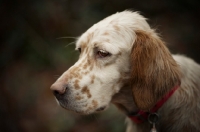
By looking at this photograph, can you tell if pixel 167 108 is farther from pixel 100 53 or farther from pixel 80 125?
pixel 80 125

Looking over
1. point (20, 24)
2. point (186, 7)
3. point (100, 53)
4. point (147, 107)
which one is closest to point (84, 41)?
point (100, 53)

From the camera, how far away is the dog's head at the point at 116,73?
298cm

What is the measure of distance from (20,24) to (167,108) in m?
3.87

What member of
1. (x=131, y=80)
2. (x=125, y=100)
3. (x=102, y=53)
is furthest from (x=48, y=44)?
(x=131, y=80)

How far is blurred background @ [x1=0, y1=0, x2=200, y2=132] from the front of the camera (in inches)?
243

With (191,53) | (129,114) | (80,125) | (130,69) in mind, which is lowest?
(80,125)

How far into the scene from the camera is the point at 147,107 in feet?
9.86

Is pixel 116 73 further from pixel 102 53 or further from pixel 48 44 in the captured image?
pixel 48 44

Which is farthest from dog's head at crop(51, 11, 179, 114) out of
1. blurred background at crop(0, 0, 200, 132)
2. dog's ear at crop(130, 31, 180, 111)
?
blurred background at crop(0, 0, 200, 132)

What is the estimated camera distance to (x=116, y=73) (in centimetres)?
302

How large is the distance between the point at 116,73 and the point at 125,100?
0.39 m

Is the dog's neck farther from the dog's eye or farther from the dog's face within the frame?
the dog's eye

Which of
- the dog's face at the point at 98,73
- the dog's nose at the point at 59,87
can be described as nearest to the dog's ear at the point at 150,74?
the dog's face at the point at 98,73

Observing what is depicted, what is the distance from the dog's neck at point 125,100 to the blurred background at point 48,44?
2611 mm
